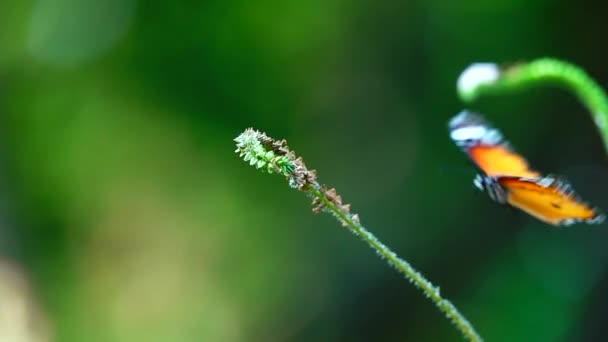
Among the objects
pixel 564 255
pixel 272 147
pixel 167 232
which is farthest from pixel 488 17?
pixel 272 147

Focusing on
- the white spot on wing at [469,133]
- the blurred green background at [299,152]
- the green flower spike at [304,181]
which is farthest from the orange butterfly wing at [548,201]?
the blurred green background at [299,152]

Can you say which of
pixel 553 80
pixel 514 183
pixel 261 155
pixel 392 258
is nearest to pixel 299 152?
pixel 514 183

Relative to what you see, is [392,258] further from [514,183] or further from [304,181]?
[514,183]

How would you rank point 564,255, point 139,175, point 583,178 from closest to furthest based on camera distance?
point 564,255 < point 583,178 < point 139,175

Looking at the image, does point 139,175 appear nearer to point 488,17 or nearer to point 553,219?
point 488,17

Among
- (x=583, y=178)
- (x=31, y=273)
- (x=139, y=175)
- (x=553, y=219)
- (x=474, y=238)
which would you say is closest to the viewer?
(x=553, y=219)

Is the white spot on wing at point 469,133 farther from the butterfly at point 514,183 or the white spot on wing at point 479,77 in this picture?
the white spot on wing at point 479,77

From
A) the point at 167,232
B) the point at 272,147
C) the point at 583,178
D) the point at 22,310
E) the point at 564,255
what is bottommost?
the point at 272,147

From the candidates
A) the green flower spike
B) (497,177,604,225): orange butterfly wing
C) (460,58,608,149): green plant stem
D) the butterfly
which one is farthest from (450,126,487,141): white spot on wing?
the green flower spike
